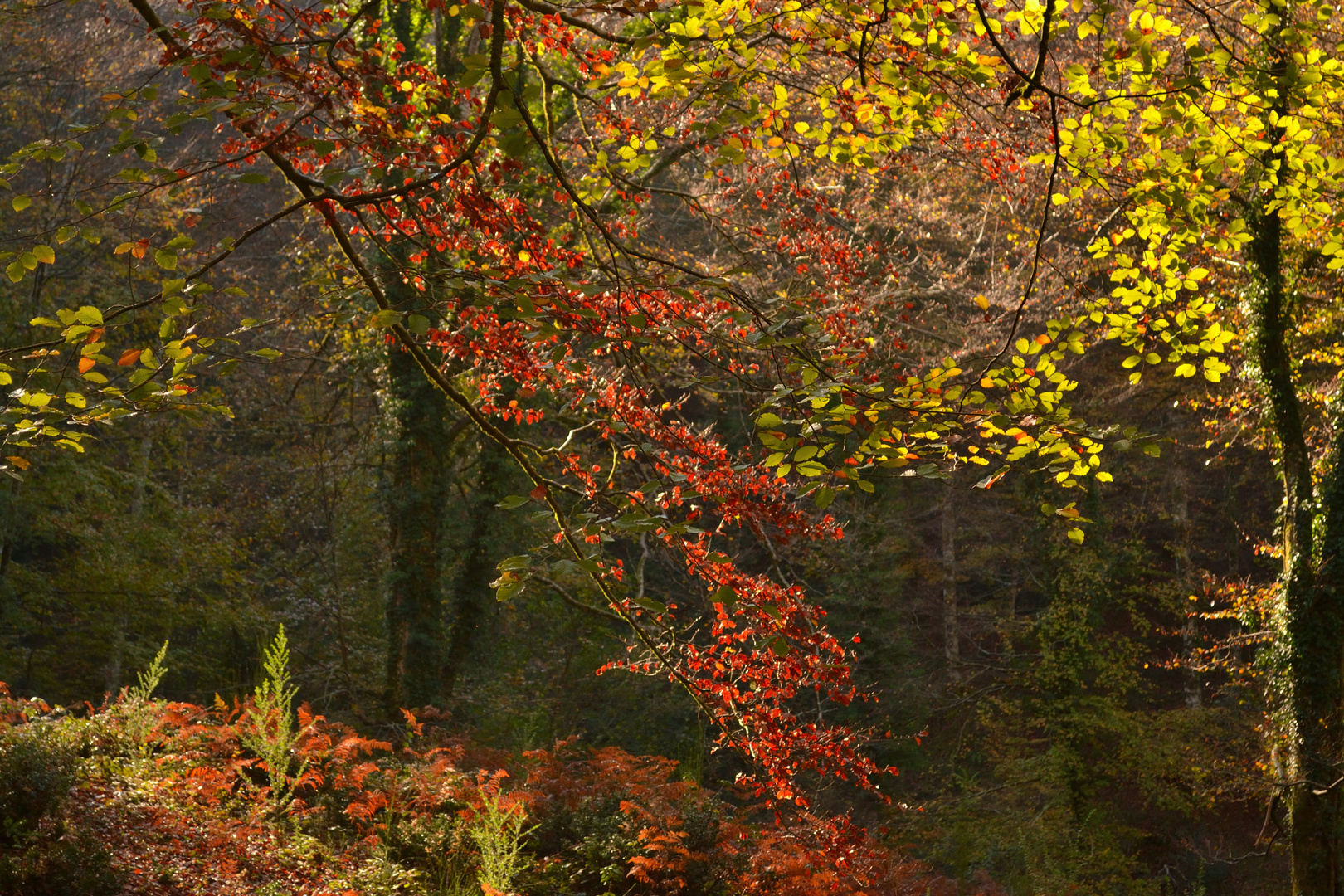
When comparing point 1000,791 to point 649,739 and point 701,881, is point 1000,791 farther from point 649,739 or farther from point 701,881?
point 701,881

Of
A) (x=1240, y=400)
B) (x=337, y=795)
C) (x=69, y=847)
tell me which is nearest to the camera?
(x=69, y=847)

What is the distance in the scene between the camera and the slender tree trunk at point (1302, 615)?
8555mm

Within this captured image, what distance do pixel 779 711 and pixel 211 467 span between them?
14.8 m

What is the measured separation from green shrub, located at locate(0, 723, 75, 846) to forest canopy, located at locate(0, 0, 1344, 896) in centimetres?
3

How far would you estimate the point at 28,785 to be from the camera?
4.95 metres

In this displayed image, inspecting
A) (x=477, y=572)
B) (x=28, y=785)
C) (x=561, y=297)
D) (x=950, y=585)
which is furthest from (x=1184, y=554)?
(x=28, y=785)

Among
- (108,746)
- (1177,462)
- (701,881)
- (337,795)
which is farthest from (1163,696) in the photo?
(108,746)

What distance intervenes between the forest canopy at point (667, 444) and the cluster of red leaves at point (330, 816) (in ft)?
0.13

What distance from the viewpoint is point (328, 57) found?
3.51 metres

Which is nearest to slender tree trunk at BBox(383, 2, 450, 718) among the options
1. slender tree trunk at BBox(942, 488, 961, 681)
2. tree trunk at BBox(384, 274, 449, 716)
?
tree trunk at BBox(384, 274, 449, 716)

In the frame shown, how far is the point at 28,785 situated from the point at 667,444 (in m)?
3.50

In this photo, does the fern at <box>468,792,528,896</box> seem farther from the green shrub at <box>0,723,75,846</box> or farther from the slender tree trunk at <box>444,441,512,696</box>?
the slender tree trunk at <box>444,441,512,696</box>

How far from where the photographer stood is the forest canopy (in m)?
3.23

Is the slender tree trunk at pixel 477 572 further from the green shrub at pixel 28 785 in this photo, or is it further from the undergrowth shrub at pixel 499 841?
the green shrub at pixel 28 785
